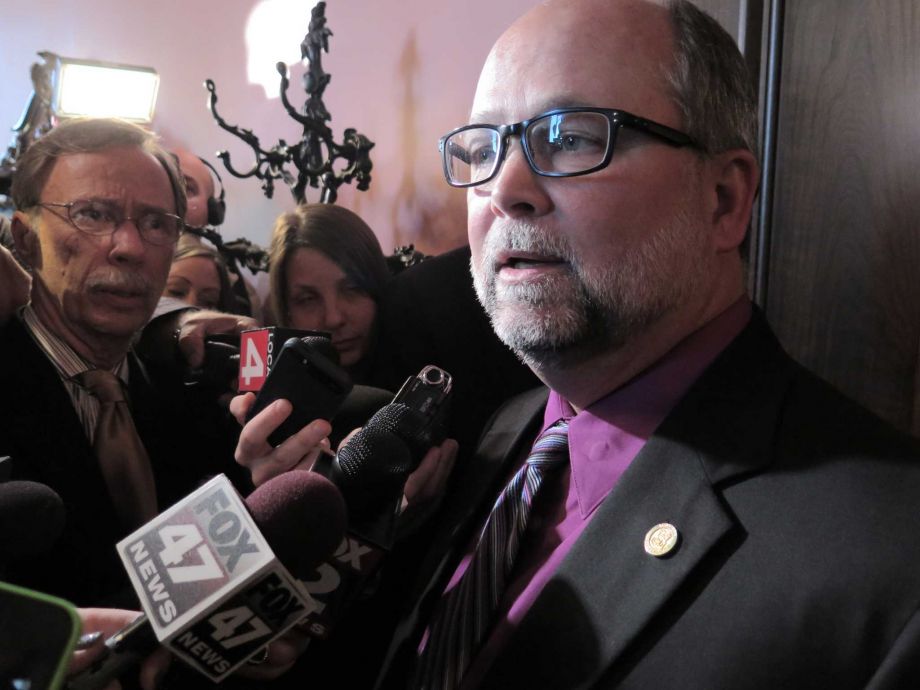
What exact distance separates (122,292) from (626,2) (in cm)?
94

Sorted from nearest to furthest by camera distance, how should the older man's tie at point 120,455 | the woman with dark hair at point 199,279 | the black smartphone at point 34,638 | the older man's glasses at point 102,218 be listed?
the black smartphone at point 34,638
the older man's tie at point 120,455
the older man's glasses at point 102,218
the woman with dark hair at point 199,279

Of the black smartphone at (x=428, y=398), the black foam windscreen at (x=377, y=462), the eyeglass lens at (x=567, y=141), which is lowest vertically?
the black foam windscreen at (x=377, y=462)

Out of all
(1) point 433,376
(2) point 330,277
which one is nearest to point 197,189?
(2) point 330,277

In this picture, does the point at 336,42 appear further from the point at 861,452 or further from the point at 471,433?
the point at 861,452

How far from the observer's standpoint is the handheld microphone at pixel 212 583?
25.2 inches

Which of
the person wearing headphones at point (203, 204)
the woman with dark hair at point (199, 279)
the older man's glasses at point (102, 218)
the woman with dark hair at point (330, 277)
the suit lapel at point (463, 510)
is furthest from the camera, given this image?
the person wearing headphones at point (203, 204)

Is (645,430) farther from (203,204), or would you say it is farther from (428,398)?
(203,204)

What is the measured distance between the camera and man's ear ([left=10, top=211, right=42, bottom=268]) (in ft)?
4.71

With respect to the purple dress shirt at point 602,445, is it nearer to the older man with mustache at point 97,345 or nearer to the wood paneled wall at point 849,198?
the wood paneled wall at point 849,198

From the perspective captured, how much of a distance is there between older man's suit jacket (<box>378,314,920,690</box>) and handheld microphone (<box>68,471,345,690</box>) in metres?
0.27

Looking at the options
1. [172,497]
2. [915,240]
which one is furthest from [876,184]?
[172,497]

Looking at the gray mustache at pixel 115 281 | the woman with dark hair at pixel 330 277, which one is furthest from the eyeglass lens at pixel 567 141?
the woman with dark hair at pixel 330 277

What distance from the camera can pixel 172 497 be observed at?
138 centimetres

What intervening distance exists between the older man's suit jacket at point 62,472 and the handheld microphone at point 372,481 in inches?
15.5
